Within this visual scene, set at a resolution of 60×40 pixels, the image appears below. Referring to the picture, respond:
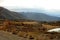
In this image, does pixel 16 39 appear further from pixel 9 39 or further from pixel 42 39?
pixel 42 39

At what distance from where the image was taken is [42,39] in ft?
87.9

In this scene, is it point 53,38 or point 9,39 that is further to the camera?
point 53,38

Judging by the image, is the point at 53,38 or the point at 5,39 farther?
the point at 53,38

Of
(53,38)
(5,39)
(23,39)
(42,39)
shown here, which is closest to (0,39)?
(5,39)

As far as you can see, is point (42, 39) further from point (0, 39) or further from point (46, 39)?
point (0, 39)

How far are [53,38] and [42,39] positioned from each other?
3214 mm

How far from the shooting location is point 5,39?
1083 inches

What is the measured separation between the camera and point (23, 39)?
28.4 meters

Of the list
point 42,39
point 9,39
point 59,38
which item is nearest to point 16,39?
point 9,39

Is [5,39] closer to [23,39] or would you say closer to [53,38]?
[23,39]

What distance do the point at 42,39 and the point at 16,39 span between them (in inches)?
130

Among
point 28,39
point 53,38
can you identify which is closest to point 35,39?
point 28,39

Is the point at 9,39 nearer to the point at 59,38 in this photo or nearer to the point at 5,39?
the point at 5,39

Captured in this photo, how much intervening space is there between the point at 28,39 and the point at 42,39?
2414mm
